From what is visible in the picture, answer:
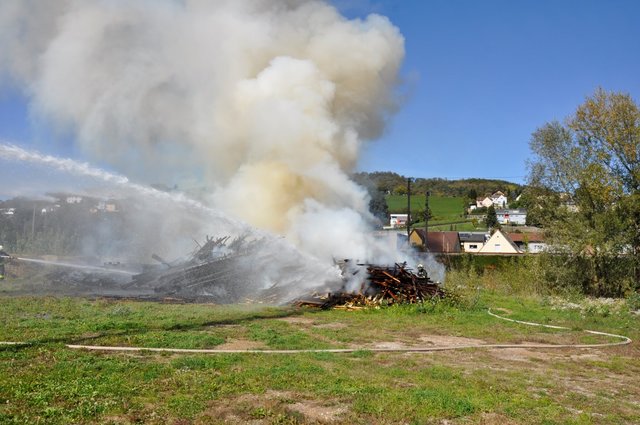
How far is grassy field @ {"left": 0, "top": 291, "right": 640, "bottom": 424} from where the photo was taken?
21.6 feet

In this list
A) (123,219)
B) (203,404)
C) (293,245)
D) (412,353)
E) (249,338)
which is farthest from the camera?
(123,219)

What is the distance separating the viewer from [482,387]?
322 inches

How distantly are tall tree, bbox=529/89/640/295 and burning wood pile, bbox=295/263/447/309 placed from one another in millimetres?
10758

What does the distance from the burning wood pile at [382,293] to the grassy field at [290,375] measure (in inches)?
135

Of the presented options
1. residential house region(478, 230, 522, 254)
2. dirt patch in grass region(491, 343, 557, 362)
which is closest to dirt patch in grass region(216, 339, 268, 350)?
dirt patch in grass region(491, 343, 557, 362)

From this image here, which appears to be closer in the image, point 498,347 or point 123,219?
point 498,347

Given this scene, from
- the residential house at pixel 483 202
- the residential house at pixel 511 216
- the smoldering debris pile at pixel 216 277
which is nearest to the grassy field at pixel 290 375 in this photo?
the smoldering debris pile at pixel 216 277

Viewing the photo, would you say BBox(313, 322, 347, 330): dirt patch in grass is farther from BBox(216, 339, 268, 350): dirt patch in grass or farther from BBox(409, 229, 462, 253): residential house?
BBox(409, 229, 462, 253): residential house

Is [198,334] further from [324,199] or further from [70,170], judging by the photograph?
[324,199]

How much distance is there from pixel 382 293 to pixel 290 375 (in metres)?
10.6

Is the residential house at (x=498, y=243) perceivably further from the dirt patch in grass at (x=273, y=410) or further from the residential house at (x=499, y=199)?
the dirt patch in grass at (x=273, y=410)

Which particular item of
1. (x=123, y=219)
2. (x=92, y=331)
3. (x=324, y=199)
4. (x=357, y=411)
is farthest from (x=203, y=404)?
(x=123, y=219)

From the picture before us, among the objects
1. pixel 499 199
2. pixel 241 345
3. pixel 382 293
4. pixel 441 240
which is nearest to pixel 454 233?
pixel 441 240

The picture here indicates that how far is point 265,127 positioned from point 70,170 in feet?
28.8
